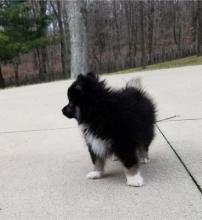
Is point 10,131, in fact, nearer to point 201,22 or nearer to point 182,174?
point 182,174

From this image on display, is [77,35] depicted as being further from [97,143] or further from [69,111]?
[97,143]

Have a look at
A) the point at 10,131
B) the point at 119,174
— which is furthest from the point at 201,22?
the point at 119,174

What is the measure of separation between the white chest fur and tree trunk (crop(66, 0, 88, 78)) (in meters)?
10.6

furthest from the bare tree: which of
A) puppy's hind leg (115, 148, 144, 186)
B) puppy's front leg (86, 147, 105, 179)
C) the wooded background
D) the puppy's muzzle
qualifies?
puppy's hind leg (115, 148, 144, 186)

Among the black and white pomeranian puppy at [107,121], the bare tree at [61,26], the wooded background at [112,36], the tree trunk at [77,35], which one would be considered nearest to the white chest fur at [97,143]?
the black and white pomeranian puppy at [107,121]

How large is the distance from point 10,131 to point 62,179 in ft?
8.27

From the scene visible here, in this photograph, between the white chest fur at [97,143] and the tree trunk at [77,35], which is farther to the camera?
the tree trunk at [77,35]

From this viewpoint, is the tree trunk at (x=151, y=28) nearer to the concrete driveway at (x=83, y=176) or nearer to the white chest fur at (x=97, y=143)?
the concrete driveway at (x=83, y=176)

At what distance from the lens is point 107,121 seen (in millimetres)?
3451

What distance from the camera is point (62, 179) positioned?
3844 mm

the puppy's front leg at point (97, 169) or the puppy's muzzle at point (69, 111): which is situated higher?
the puppy's muzzle at point (69, 111)

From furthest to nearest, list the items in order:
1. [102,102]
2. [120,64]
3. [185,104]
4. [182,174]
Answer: [120,64], [185,104], [182,174], [102,102]

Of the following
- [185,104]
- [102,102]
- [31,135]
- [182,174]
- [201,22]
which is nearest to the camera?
[102,102]

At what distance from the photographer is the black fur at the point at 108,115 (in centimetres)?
344
